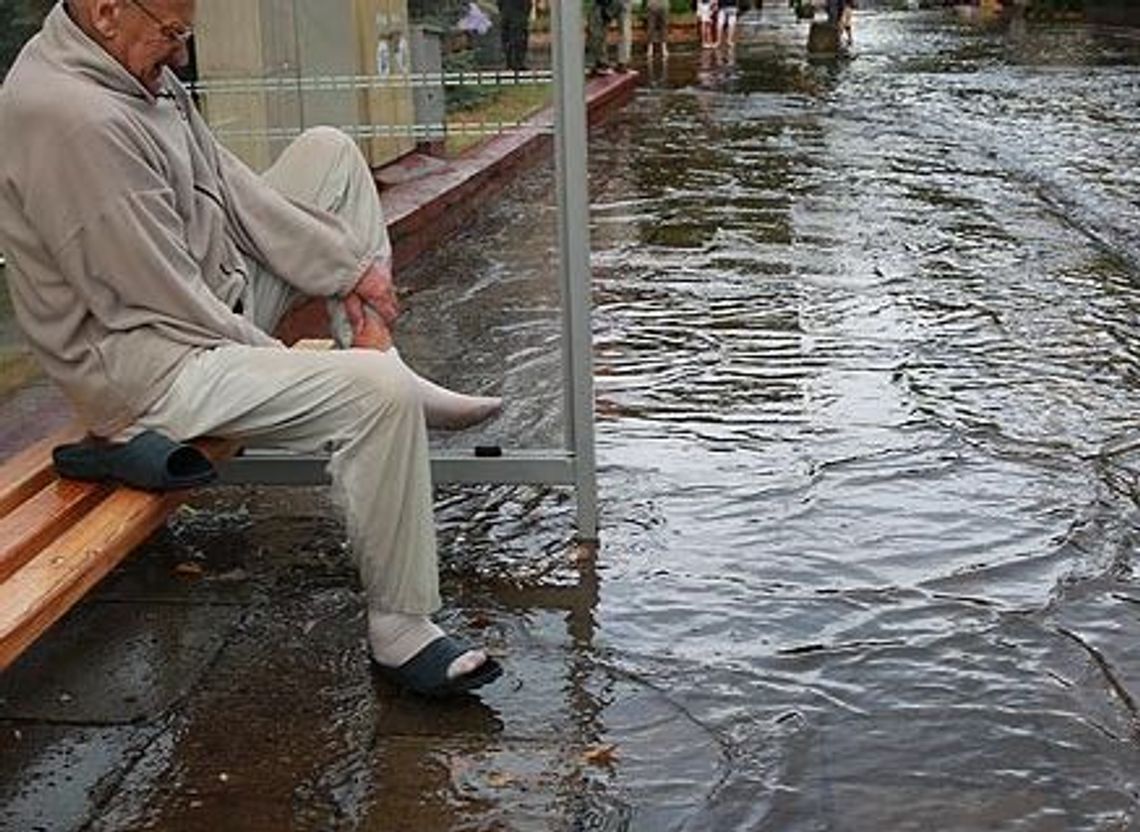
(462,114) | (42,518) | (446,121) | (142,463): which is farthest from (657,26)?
(42,518)

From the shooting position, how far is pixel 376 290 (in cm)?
425

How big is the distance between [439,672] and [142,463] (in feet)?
2.53

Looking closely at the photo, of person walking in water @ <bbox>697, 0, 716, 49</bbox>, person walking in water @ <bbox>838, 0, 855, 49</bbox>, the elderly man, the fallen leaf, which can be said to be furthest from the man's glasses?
person walking in water @ <bbox>838, 0, 855, 49</bbox>

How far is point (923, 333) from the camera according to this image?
6.99 metres

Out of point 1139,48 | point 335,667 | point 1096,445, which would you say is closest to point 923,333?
point 1096,445

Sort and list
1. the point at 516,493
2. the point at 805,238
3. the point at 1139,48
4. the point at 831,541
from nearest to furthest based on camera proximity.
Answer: the point at 831,541 < the point at 516,493 < the point at 805,238 < the point at 1139,48

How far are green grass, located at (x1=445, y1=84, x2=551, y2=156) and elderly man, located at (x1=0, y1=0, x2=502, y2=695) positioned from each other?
0.98 m

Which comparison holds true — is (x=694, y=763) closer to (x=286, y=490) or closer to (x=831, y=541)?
(x=831, y=541)

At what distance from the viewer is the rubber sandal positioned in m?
3.54

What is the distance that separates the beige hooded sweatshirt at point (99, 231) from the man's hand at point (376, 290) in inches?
18.2

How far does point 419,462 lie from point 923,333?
3.80 meters

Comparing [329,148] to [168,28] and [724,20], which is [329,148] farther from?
[724,20]

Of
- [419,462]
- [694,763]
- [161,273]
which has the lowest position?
[694,763]

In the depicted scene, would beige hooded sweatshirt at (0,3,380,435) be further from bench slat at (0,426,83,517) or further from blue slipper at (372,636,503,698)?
blue slipper at (372,636,503,698)
